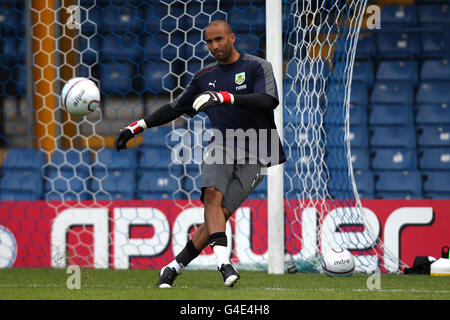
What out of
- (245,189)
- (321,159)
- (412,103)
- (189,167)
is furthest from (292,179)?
(412,103)

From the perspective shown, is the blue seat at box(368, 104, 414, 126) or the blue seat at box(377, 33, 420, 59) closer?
the blue seat at box(368, 104, 414, 126)

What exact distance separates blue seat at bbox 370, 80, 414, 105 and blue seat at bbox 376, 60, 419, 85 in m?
0.06

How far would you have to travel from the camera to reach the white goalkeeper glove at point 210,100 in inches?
168

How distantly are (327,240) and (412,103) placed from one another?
3141mm

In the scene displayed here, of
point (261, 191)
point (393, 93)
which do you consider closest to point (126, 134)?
point (261, 191)

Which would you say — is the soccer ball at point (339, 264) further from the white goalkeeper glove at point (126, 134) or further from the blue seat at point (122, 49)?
the blue seat at point (122, 49)

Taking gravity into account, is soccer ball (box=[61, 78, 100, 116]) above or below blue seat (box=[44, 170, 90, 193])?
above

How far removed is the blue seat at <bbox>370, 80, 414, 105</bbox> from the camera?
912 centimetres

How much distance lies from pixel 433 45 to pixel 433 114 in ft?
3.43

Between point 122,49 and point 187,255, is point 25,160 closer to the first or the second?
point 122,49

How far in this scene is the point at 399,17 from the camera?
965cm

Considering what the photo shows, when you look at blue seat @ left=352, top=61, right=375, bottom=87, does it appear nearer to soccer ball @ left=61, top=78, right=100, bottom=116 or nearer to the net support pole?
the net support pole

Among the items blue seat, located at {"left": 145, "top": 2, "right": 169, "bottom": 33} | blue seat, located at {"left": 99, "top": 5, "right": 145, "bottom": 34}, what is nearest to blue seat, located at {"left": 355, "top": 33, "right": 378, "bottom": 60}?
blue seat, located at {"left": 145, "top": 2, "right": 169, "bottom": 33}

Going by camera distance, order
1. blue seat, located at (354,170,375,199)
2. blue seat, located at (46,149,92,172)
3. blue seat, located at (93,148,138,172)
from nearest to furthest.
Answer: blue seat, located at (46,149,92,172) < blue seat, located at (93,148,138,172) < blue seat, located at (354,170,375,199)
